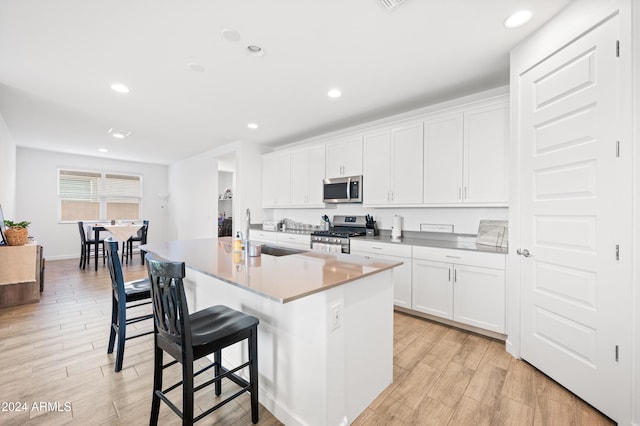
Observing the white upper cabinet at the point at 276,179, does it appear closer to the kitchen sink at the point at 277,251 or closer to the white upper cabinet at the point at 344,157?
the white upper cabinet at the point at 344,157

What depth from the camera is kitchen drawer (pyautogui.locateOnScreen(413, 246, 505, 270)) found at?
8.27 feet

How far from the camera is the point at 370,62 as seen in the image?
2.52 meters

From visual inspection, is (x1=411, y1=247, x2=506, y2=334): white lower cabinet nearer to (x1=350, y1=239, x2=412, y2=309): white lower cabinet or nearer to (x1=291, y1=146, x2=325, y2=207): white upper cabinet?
(x1=350, y1=239, x2=412, y2=309): white lower cabinet

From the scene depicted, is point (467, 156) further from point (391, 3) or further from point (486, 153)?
point (391, 3)

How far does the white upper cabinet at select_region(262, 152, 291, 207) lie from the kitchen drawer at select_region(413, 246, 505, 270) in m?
2.71

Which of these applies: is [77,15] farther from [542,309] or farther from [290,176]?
[542,309]

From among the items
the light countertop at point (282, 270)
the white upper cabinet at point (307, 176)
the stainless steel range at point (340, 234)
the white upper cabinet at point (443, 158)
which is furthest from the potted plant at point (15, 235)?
the white upper cabinet at point (443, 158)

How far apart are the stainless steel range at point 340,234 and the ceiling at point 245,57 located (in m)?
1.56

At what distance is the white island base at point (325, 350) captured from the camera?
136cm

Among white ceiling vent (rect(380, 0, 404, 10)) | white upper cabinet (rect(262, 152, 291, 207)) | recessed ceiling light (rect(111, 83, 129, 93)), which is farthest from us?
white upper cabinet (rect(262, 152, 291, 207))

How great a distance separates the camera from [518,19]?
1.94m

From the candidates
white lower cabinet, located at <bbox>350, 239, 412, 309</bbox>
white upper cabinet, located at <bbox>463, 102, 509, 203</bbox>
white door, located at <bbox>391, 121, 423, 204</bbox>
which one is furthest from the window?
white upper cabinet, located at <bbox>463, 102, 509, 203</bbox>

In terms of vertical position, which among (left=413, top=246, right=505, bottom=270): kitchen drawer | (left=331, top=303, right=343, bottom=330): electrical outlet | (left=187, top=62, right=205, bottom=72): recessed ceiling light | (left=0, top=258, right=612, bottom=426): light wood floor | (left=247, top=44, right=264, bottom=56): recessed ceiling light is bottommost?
(left=0, top=258, right=612, bottom=426): light wood floor

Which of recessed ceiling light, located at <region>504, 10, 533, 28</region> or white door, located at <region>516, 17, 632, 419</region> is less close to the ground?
recessed ceiling light, located at <region>504, 10, 533, 28</region>
